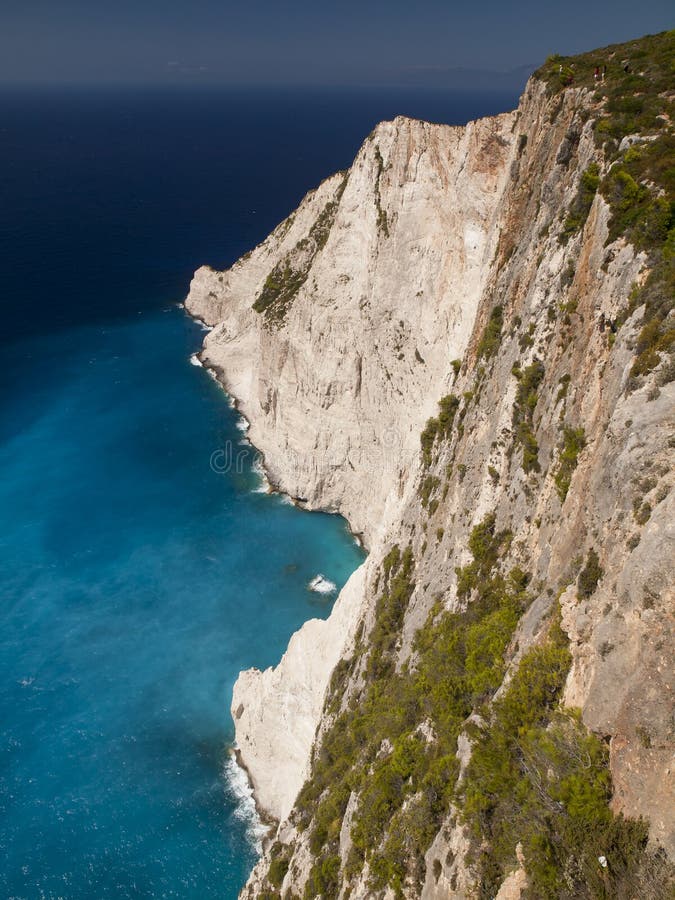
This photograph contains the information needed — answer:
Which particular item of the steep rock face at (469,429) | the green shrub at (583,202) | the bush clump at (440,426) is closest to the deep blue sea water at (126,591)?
the steep rock face at (469,429)

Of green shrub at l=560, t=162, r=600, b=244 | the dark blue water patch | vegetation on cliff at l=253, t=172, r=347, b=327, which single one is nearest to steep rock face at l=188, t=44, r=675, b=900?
green shrub at l=560, t=162, r=600, b=244

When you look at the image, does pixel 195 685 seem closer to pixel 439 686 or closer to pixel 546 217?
pixel 439 686

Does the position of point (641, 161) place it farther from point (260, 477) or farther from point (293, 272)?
point (293, 272)

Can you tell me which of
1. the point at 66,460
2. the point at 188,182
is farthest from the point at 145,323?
the point at 188,182

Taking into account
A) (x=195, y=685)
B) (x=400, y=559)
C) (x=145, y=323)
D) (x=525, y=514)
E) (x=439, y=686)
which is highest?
(x=525, y=514)

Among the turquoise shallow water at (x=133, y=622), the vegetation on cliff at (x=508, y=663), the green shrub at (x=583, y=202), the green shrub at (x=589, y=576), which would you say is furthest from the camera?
the turquoise shallow water at (x=133, y=622)

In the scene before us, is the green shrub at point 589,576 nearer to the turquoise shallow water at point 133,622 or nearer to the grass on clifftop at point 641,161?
the grass on clifftop at point 641,161
